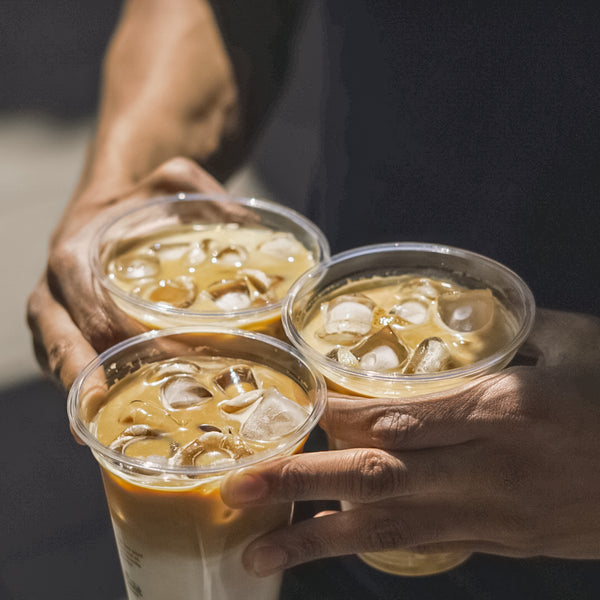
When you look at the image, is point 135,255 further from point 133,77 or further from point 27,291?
point 27,291

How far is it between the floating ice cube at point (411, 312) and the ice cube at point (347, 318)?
5 cm

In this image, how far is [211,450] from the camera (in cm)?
124

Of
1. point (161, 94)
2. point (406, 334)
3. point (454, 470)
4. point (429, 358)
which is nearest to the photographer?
point (454, 470)

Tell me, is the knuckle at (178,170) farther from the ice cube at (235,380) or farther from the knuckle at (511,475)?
the knuckle at (511,475)

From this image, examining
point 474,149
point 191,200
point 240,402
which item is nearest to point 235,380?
point 240,402

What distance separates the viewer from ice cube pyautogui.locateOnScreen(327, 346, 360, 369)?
141 centimetres

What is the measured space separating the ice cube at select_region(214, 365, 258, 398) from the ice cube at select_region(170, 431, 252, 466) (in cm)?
14

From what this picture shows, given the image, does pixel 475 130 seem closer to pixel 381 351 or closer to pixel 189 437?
pixel 381 351

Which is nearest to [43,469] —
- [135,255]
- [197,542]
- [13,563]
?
[13,563]

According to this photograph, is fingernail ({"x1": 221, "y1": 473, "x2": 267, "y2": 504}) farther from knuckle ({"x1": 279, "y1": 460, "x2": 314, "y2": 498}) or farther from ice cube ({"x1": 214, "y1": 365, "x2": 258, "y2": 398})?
ice cube ({"x1": 214, "y1": 365, "x2": 258, "y2": 398})

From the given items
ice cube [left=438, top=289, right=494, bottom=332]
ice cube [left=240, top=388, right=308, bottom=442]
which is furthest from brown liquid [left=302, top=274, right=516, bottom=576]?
ice cube [left=240, top=388, right=308, bottom=442]

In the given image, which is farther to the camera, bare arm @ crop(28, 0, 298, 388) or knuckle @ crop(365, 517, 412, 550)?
bare arm @ crop(28, 0, 298, 388)

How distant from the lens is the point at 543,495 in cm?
132

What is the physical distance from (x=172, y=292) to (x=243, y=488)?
22.7 inches
